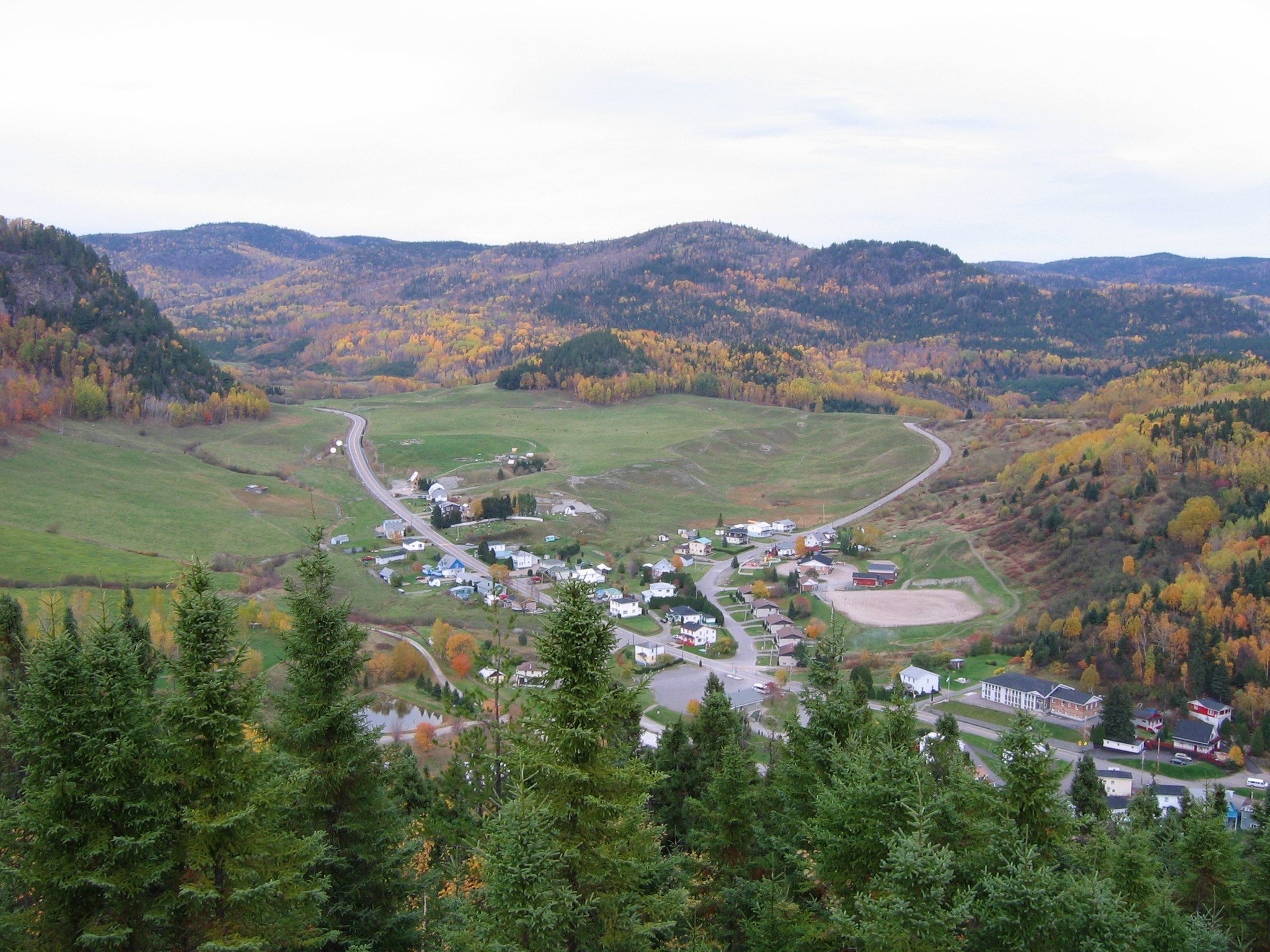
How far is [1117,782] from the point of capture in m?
44.4

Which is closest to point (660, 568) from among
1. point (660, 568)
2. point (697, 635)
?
point (660, 568)

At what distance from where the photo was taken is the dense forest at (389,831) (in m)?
11.4

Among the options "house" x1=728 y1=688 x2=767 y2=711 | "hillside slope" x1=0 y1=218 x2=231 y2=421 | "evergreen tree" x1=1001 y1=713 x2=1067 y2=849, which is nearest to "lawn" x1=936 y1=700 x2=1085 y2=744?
"house" x1=728 y1=688 x2=767 y2=711

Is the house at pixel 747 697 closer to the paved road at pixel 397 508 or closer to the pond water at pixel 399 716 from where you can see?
the paved road at pixel 397 508

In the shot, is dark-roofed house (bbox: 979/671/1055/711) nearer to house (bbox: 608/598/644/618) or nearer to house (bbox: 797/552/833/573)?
house (bbox: 608/598/644/618)

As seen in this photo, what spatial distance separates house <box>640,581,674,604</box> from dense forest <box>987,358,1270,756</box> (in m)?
25.9

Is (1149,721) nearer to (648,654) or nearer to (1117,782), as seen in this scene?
(1117,782)

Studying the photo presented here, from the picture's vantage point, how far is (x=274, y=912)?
39.5ft

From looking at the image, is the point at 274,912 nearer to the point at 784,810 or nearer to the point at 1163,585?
the point at 784,810

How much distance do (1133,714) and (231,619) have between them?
180 ft

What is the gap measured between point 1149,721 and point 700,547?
42.6m

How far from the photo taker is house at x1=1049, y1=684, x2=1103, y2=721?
52781 mm

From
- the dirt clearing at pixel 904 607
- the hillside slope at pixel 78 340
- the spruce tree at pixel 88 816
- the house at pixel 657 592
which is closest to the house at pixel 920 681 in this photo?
the dirt clearing at pixel 904 607

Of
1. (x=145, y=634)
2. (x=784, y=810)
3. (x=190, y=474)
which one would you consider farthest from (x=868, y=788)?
(x=190, y=474)
